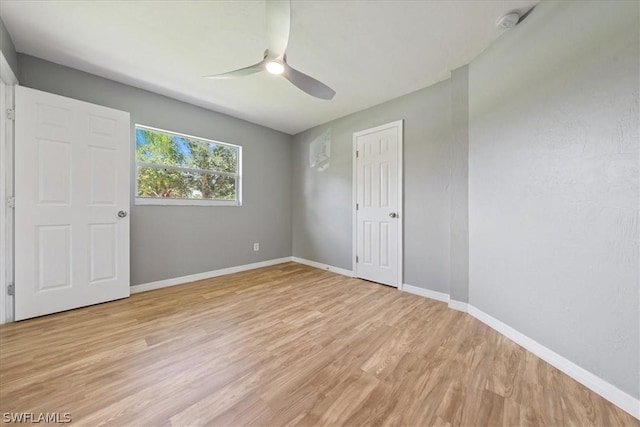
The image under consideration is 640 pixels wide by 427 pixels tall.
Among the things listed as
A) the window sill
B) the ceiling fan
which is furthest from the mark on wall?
the ceiling fan

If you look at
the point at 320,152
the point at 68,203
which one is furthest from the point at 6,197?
the point at 320,152

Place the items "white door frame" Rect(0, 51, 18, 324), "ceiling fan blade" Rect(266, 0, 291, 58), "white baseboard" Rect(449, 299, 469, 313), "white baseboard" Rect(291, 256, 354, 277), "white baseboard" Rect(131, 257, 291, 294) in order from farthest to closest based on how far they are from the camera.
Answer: "white baseboard" Rect(291, 256, 354, 277) → "white baseboard" Rect(131, 257, 291, 294) → "white baseboard" Rect(449, 299, 469, 313) → "white door frame" Rect(0, 51, 18, 324) → "ceiling fan blade" Rect(266, 0, 291, 58)

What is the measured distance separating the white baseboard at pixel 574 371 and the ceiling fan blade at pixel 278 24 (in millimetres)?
2701

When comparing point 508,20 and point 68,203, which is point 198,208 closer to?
point 68,203

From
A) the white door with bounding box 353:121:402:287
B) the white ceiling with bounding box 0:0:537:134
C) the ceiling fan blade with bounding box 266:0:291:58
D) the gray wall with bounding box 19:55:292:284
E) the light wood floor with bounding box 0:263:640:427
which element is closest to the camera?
the light wood floor with bounding box 0:263:640:427

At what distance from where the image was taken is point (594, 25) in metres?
1.33

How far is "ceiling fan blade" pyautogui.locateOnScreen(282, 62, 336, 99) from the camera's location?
1.74 meters

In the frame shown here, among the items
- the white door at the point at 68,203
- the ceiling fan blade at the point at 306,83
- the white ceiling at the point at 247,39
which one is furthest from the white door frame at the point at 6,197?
the ceiling fan blade at the point at 306,83

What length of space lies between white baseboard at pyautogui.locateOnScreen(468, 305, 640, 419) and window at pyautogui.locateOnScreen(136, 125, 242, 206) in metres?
3.58

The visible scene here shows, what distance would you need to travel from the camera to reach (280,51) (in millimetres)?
1590

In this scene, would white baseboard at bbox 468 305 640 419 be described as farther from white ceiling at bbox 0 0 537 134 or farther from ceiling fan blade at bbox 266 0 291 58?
ceiling fan blade at bbox 266 0 291 58

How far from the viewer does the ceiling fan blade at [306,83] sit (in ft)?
5.70

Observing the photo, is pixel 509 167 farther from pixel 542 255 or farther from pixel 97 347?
pixel 97 347

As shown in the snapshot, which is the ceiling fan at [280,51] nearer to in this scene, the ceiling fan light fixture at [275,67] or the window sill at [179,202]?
the ceiling fan light fixture at [275,67]
